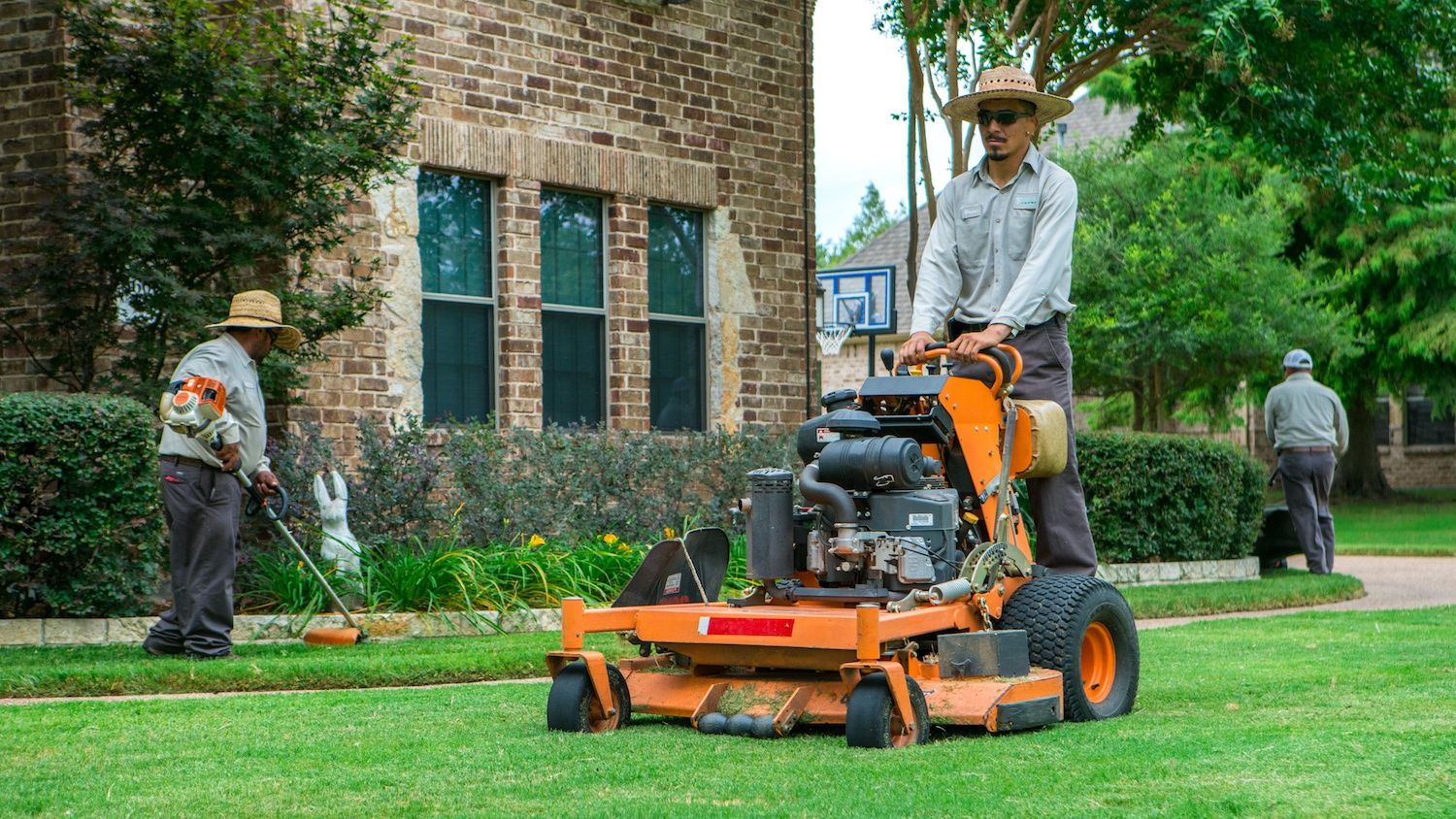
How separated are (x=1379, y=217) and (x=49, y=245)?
939 inches

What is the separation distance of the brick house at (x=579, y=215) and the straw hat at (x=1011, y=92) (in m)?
6.07

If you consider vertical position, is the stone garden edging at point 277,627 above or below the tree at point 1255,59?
below

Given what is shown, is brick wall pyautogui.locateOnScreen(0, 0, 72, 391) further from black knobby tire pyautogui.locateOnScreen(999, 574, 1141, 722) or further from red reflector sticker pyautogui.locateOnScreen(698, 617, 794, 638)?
black knobby tire pyautogui.locateOnScreen(999, 574, 1141, 722)

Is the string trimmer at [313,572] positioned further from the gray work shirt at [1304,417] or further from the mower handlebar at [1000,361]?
the gray work shirt at [1304,417]

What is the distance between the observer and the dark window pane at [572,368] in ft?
45.3

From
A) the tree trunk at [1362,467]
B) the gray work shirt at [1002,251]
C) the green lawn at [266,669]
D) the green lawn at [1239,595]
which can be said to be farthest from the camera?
the tree trunk at [1362,467]

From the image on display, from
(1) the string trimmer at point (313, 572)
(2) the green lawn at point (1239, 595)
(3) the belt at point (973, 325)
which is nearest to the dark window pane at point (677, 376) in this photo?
(2) the green lawn at point (1239, 595)

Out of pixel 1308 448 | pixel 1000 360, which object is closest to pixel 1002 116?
pixel 1000 360

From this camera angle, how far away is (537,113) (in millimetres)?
13570

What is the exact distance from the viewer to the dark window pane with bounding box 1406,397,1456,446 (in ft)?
145

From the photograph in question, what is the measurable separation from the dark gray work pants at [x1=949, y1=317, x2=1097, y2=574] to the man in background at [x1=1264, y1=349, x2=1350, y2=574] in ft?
29.0

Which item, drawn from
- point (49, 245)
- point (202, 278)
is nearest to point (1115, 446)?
point (202, 278)

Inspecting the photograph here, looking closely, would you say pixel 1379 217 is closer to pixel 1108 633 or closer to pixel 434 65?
pixel 434 65

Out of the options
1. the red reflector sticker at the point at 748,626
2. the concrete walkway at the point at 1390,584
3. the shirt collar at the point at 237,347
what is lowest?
the concrete walkway at the point at 1390,584
